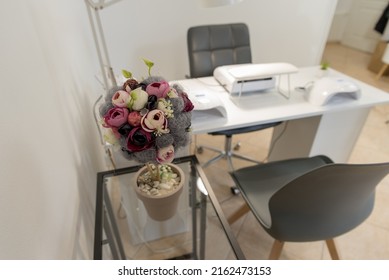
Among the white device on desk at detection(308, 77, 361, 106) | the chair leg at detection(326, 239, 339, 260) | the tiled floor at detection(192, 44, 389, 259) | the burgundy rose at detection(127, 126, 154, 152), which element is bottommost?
the tiled floor at detection(192, 44, 389, 259)

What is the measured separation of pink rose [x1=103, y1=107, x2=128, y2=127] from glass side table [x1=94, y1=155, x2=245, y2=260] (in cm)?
39

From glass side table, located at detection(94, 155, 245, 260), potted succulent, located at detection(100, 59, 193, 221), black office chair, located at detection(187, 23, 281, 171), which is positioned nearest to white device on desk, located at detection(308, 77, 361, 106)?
black office chair, located at detection(187, 23, 281, 171)

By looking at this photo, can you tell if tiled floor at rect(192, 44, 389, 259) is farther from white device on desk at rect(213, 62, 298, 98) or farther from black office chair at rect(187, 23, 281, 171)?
white device on desk at rect(213, 62, 298, 98)

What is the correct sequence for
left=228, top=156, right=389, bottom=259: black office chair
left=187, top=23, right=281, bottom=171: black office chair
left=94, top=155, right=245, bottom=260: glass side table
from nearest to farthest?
1. left=228, top=156, right=389, bottom=259: black office chair
2. left=94, top=155, right=245, bottom=260: glass side table
3. left=187, top=23, right=281, bottom=171: black office chair

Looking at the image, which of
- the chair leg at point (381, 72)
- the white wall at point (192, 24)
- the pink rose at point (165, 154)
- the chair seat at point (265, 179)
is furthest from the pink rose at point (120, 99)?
the chair leg at point (381, 72)

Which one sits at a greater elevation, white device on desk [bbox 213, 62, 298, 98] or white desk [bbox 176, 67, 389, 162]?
white device on desk [bbox 213, 62, 298, 98]

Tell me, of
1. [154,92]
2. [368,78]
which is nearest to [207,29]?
[154,92]

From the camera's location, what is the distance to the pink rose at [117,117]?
1.86 feet

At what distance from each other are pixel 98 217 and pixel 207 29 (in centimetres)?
144

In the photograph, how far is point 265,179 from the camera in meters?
1.20

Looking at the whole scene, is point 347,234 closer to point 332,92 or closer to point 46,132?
point 332,92

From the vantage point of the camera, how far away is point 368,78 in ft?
11.2

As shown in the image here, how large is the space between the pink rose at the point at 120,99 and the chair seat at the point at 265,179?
752 millimetres

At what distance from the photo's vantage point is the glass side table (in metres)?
0.90
